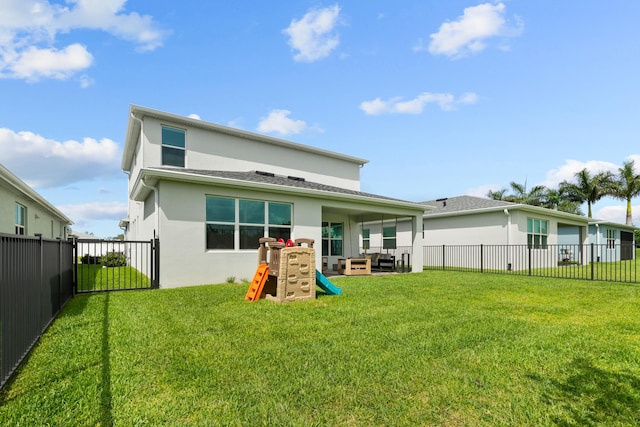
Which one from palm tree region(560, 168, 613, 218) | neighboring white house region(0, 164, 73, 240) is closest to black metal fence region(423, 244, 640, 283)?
neighboring white house region(0, 164, 73, 240)

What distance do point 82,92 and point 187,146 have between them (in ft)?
12.2

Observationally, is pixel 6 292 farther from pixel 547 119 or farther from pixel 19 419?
pixel 547 119

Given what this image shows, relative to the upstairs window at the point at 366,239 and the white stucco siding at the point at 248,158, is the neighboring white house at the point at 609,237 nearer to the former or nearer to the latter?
the upstairs window at the point at 366,239

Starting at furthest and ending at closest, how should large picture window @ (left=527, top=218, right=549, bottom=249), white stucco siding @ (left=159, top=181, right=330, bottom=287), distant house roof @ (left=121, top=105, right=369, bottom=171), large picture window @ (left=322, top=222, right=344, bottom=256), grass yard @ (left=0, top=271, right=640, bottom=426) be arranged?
large picture window @ (left=527, top=218, right=549, bottom=249)
large picture window @ (left=322, top=222, right=344, bottom=256)
distant house roof @ (left=121, top=105, right=369, bottom=171)
white stucco siding @ (left=159, top=181, right=330, bottom=287)
grass yard @ (left=0, top=271, right=640, bottom=426)

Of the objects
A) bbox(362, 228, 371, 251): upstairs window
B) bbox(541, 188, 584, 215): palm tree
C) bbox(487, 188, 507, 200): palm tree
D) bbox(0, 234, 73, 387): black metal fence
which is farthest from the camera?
bbox(487, 188, 507, 200): palm tree

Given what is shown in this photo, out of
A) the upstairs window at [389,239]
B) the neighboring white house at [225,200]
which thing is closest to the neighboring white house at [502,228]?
the upstairs window at [389,239]

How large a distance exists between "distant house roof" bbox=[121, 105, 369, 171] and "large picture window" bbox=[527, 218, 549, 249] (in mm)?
10452

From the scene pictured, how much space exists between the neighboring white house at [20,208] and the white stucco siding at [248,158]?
3.92 meters

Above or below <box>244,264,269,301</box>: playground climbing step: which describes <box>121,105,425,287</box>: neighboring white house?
above

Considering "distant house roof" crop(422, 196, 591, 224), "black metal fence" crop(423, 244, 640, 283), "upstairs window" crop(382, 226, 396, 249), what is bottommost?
"black metal fence" crop(423, 244, 640, 283)

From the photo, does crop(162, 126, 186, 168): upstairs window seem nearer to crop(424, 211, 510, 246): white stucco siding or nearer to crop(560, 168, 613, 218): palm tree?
crop(424, 211, 510, 246): white stucco siding

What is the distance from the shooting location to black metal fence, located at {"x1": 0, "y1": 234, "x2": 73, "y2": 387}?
10.2 feet

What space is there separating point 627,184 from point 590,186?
350cm

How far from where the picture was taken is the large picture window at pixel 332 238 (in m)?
16.6
